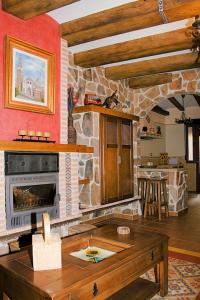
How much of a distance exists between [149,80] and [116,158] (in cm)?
185

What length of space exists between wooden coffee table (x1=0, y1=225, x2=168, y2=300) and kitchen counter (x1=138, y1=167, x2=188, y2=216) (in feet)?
10.8

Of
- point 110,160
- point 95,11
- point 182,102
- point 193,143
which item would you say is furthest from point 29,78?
point 193,143

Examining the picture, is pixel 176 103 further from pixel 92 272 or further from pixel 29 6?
pixel 92 272

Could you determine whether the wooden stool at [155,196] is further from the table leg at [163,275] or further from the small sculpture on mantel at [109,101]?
the table leg at [163,275]

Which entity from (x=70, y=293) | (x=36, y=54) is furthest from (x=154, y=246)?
(x=36, y=54)

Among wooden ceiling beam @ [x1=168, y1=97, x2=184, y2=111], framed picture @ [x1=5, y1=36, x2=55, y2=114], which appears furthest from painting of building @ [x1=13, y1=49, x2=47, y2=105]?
wooden ceiling beam @ [x1=168, y1=97, x2=184, y2=111]

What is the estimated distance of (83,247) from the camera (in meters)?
2.27

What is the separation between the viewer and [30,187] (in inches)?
128

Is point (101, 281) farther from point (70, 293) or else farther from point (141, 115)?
point (141, 115)

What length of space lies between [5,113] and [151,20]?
1.94 metres

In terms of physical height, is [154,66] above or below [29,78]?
above

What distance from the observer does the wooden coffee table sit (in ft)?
5.07

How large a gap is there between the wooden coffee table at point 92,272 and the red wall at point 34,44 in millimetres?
1569

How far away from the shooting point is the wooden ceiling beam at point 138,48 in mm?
3627
